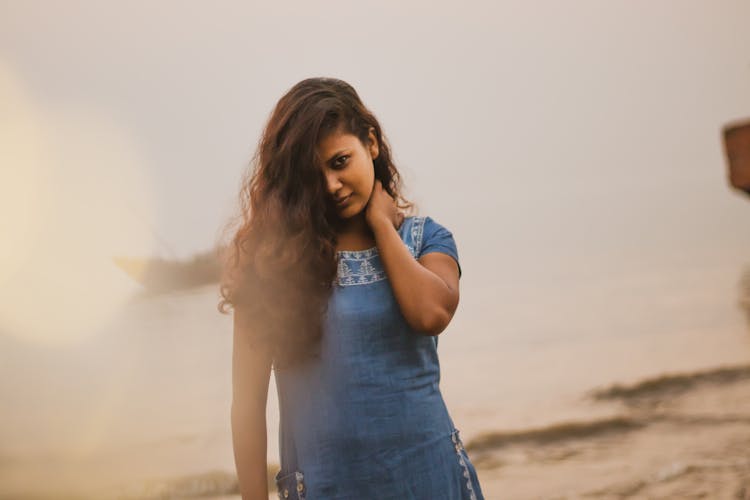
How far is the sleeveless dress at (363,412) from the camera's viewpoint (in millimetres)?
1209

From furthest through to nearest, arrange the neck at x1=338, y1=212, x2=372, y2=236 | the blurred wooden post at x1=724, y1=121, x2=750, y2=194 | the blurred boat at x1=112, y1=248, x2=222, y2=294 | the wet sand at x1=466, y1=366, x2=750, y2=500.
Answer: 1. the blurred boat at x1=112, y1=248, x2=222, y2=294
2. the wet sand at x1=466, y1=366, x2=750, y2=500
3. the neck at x1=338, y1=212, x2=372, y2=236
4. the blurred wooden post at x1=724, y1=121, x2=750, y2=194

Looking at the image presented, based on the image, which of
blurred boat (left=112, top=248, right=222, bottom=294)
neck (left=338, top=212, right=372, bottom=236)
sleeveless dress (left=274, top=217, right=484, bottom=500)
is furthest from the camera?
blurred boat (left=112, top=248, right=222, bottom=294)

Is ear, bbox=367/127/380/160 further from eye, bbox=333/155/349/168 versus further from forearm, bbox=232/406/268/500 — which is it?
forearm, bbox=232/406/268/500

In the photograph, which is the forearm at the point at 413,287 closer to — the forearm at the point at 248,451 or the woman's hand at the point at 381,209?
the woman's hand at the point at 381,209

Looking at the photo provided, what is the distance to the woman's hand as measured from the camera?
1.29 metres

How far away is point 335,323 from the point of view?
4.01 ft

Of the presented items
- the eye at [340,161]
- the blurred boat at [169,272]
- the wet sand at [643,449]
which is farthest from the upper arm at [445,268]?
the blurred boat at [169,272]

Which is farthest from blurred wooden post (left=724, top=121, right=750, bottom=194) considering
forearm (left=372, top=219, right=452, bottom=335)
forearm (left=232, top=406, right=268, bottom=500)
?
forearm (left=232, top=406, right=268, bottom=500)

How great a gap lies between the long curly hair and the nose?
0.01 meters

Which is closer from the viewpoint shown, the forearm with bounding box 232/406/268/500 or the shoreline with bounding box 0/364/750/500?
the forearm with bounding box 232/406/268/500

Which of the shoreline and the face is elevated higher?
the face

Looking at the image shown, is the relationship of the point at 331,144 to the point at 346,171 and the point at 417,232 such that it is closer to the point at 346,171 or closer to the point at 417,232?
the point at 346,171

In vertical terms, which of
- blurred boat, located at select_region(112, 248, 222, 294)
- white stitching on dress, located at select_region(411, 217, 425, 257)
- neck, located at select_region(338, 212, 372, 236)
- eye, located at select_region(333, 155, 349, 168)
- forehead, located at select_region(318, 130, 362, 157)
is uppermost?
blurred boat, located at select_region(112, 248, 222, 294)

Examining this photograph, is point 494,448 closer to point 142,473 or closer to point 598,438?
point 598,438
